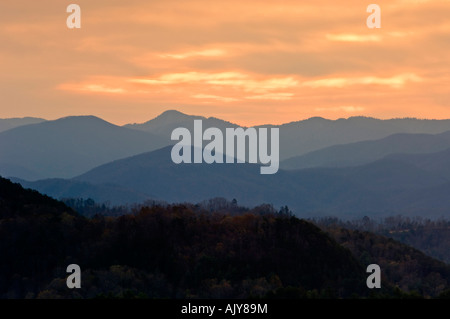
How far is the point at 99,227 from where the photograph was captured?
192 metres

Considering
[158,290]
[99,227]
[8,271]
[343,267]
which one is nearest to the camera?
[158,290]

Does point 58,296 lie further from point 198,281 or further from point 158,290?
point 198,281

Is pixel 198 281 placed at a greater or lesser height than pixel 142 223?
lesser

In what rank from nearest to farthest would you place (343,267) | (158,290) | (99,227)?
(158,290), (343,267), (99,227)

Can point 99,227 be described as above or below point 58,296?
above

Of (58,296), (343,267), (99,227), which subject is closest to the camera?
(58,296)

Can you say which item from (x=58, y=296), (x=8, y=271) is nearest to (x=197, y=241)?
(x=8, y=271)

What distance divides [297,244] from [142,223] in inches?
1531
